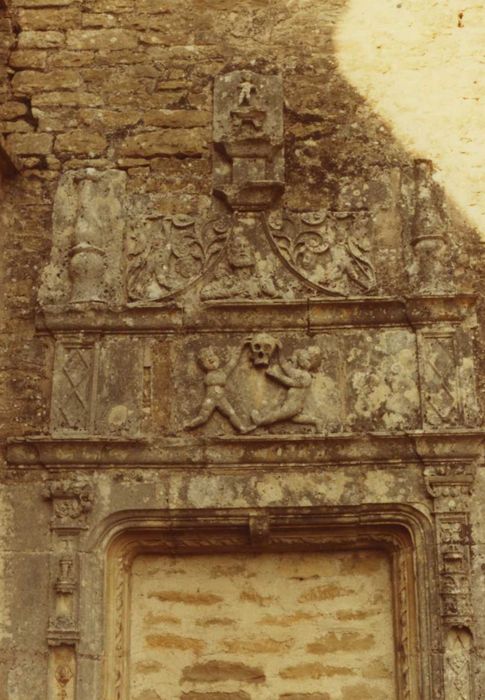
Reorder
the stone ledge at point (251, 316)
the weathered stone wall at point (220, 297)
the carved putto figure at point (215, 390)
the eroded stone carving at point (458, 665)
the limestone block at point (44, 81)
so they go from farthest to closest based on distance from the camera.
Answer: the limestone block at point (44, 81) → the stone ledge at point (251, 316) → the carved putto figure at point (215, 390) → the weathered stone wall at point (220, 297) → the eroded stone carving at point (458, 665)

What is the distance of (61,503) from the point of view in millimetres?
5969

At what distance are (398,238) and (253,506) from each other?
59.6 inches

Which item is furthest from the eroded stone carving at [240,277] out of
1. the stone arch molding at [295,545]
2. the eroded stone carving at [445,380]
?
the stone arch molding at [295,545]

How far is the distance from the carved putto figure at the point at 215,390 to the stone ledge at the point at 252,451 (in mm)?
93

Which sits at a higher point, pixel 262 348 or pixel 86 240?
pixel 86 240

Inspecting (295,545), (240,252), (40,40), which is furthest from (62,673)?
(40,40)

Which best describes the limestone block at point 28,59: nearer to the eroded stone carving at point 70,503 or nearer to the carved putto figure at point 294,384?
the carved putto figure at point 294,384

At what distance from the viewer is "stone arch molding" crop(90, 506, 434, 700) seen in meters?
5.83

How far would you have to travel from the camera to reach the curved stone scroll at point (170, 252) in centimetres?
632

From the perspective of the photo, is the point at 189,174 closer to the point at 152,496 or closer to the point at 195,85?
the point at 195,85

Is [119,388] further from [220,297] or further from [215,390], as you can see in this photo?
[220,297]

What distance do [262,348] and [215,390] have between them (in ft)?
0.99

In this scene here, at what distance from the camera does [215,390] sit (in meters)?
6.11

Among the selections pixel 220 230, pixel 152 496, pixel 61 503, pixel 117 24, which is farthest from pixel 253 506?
pixel 117 24
